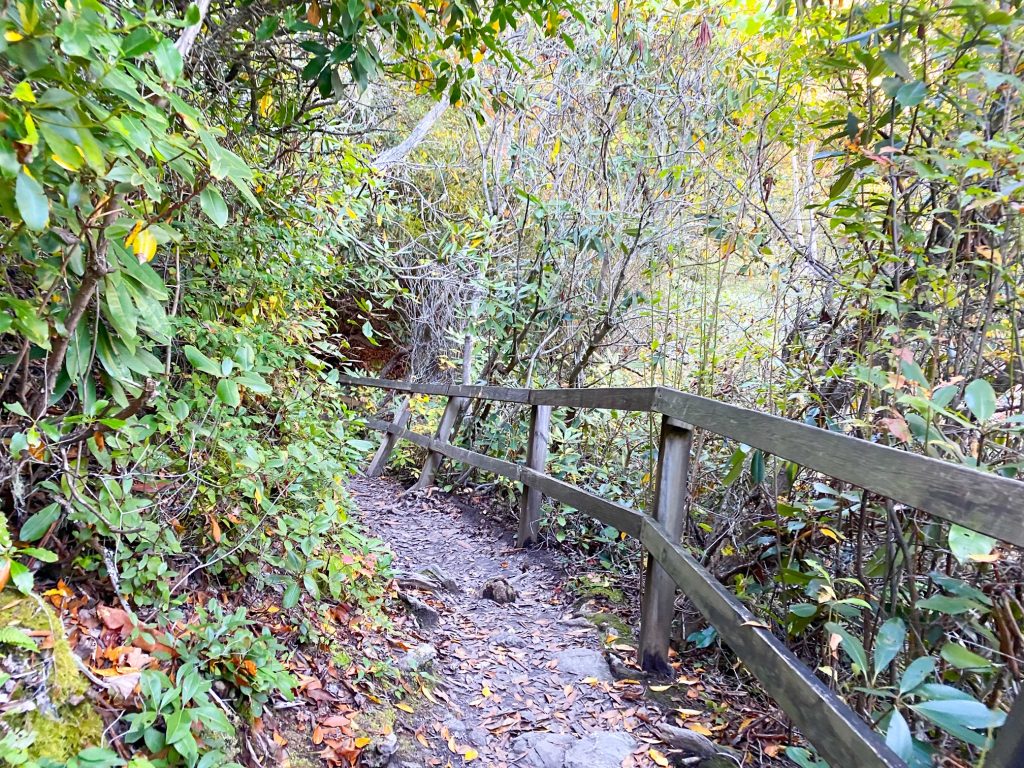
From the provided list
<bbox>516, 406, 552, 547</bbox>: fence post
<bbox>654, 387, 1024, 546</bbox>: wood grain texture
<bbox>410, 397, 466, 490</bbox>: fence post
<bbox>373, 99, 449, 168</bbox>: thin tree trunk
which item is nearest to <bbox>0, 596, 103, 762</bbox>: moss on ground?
<bbox>654, 387, 1024, 546</bbox>: wood grain texture

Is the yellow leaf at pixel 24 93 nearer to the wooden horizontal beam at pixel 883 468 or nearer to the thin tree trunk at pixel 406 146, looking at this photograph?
the wooden horizontal beam at pixel 883 468

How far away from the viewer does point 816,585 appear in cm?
178

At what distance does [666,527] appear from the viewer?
2.44m

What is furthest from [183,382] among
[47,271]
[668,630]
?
[668,630]

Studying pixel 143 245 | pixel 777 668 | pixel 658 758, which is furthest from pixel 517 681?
pixel 143 245

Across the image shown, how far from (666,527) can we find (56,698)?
6.82 feet

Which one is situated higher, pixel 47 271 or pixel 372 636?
pixel 47 271

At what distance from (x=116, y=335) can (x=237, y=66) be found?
185 cm

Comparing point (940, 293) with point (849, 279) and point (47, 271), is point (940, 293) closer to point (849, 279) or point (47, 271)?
point (849, 279)

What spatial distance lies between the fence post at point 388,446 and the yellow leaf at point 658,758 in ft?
18.1

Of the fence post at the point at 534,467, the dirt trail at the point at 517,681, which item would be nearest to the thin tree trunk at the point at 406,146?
the fence post at the point at 534,467

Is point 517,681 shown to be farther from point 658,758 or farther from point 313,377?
point 313,377

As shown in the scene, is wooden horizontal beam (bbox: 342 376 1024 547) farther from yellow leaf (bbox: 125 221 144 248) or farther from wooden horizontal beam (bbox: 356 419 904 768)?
yellow leaf (bbox: 125 221 144 248)

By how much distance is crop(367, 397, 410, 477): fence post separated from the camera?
7156mm
